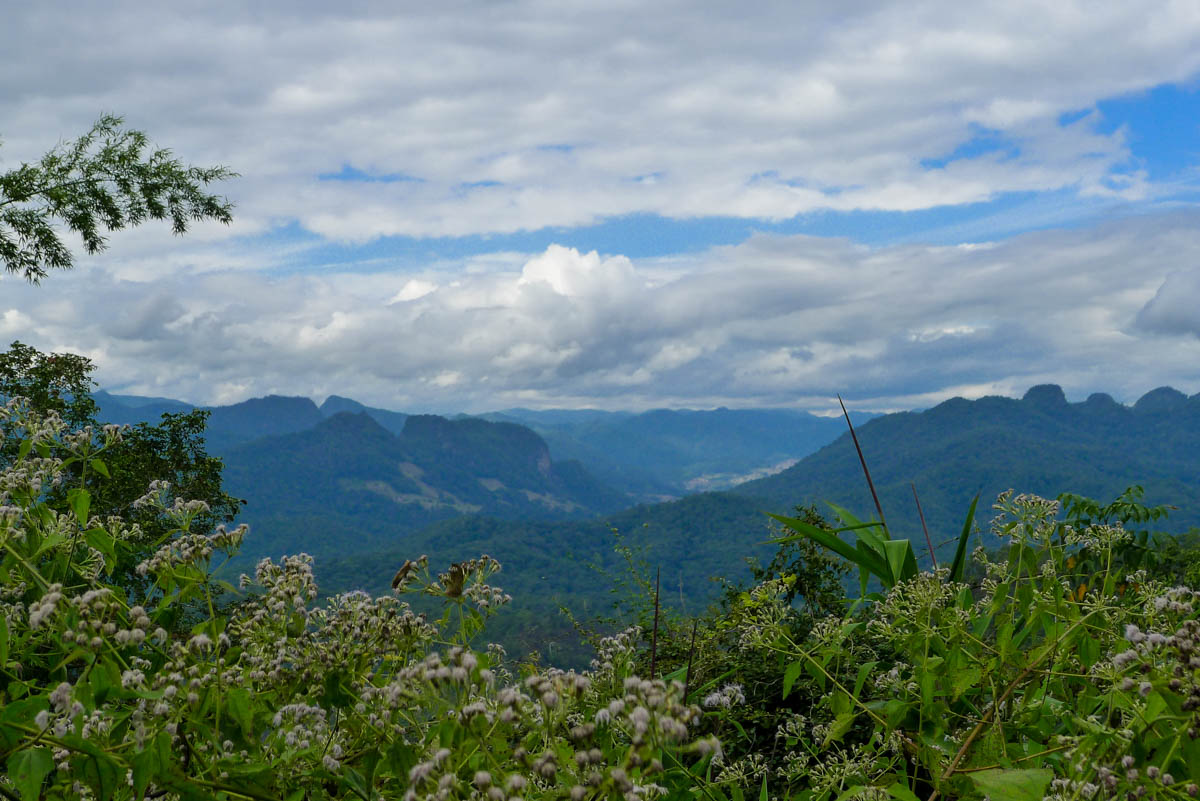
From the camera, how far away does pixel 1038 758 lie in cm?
202

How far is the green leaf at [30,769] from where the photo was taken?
1361 mm

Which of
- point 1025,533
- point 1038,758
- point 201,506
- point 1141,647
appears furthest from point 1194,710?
point 201,506

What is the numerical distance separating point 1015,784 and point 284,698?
1.70 metres

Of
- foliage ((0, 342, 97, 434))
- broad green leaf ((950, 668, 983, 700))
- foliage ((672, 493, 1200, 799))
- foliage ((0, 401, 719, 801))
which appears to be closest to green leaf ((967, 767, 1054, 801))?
foliage ((672, 493, 1200, 799))

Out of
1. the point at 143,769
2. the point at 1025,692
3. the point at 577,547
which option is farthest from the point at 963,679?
the point at 577,547

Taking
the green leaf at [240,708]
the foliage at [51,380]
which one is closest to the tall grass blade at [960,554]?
the green leaf at [240,708]

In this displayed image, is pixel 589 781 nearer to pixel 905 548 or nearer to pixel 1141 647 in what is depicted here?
pixel 1141 647

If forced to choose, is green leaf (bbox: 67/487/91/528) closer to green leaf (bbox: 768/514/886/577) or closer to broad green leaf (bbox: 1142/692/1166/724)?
green leaf (bbox: 768/514/886/577)

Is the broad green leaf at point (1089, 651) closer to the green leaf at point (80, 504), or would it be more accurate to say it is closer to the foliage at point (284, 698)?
the foliage at point (284, 698)

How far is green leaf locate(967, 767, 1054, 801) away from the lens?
1597mm

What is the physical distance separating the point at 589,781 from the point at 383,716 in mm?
588

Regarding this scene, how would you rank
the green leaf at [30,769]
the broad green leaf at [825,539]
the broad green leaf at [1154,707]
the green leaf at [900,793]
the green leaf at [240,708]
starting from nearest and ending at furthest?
the green leaf at [30,769], the broad green leaf at [1154,707], the green leaf at [240,708], the green leaf at [900,793], the broad green leaf at [825,539]

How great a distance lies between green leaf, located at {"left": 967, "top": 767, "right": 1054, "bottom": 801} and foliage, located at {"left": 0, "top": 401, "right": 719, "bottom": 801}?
2.05 ft

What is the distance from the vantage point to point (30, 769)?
55.4 inches
